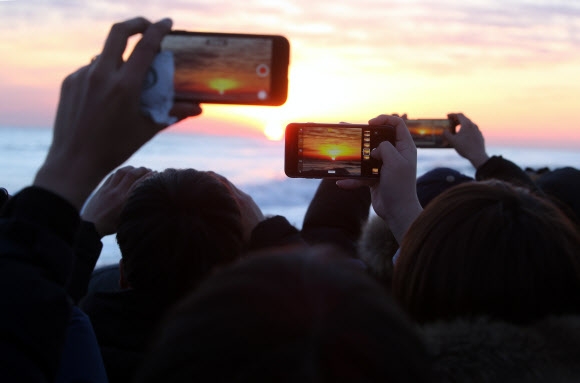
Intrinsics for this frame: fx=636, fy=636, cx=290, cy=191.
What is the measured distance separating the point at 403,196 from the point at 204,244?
0.59m

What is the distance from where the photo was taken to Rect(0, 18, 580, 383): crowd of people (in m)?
0.65

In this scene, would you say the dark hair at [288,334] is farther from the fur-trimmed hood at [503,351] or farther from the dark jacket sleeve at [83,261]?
the dark jacket sleeve at [83,261]

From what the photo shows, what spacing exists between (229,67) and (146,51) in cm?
24

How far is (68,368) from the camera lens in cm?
126

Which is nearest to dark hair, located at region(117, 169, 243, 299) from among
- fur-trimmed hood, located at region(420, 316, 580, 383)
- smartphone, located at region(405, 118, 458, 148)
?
fur-trimmed hood, located at region(420, 316, 580, 383)

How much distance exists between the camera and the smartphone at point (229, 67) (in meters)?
1.25

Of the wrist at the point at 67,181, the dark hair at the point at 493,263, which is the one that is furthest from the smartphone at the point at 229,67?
the dark hair at the point at 493,263

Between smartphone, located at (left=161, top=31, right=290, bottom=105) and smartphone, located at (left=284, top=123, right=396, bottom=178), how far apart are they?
2.28ft

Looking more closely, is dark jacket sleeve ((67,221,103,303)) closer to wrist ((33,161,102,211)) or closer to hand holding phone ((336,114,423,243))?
wrist ((33,161,102,211))

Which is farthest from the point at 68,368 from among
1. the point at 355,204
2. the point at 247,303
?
the point at 355,204

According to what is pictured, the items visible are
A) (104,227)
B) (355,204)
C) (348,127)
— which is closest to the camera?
(348,127)

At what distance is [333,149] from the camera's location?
204 centimetres

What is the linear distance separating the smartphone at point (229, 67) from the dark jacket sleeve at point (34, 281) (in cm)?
35

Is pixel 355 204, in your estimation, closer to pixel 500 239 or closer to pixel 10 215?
pixel 500 239
